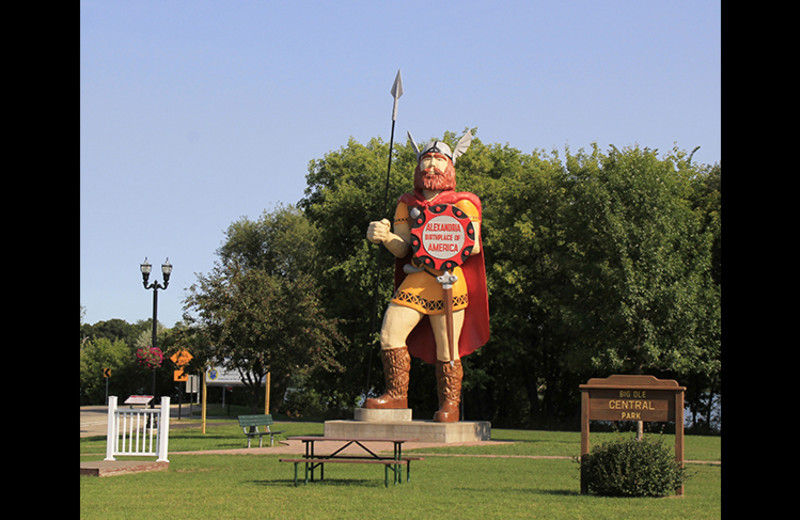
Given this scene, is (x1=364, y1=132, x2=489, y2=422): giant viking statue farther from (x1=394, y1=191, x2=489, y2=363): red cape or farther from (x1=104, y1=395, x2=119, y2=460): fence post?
(x1=104, y1=395, x2=119, y2=460): fence post

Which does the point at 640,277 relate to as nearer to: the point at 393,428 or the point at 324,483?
the point at 393,428

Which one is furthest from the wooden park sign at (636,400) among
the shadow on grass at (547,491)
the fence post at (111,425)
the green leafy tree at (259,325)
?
the green leafy tree at (259,325)

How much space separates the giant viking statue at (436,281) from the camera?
21.0m

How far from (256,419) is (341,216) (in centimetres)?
1684

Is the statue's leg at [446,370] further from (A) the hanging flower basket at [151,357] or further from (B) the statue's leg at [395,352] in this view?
(A) the hanging flower basket at [151,357]

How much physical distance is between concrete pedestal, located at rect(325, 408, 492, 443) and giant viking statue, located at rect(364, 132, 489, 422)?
26 centimetres

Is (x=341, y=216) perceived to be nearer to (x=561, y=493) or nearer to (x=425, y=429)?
(x=425, y=429)

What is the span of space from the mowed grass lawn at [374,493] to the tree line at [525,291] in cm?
682

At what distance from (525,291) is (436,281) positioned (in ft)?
52.1

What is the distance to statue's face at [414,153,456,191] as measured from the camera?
2130 centimetres

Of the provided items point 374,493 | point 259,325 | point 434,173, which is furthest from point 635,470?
point 259,325

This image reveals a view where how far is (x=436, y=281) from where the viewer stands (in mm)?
21234

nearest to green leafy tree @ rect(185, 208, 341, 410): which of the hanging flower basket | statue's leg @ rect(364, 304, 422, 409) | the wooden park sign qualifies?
statue's leg @ rect(364, 304, 422, 409)
